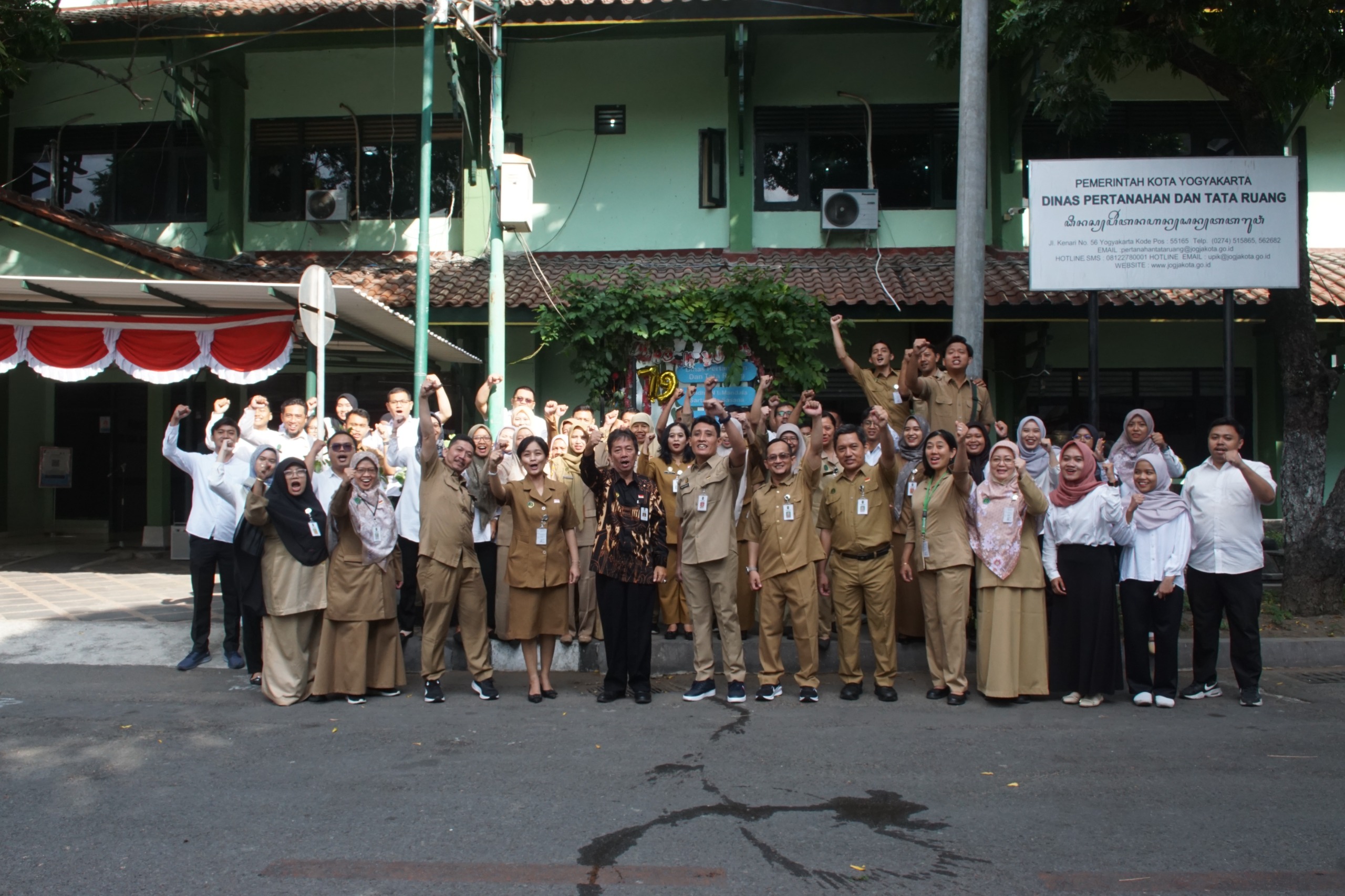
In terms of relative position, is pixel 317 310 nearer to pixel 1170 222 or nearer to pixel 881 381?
pixel 881 381

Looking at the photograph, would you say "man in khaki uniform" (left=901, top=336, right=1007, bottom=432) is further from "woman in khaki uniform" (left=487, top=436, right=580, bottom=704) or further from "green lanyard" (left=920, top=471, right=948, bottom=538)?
"woman in khaki uniform" (left=487, top=436, right=580, bottom=704)

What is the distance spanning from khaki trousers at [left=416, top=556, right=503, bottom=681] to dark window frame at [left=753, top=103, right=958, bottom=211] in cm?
829

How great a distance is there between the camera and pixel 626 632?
6.80 m

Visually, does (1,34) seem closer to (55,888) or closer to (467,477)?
(467,477)

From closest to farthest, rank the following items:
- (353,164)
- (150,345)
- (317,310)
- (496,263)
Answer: (317,310) < (150,345) < (496,263) < (353,164)

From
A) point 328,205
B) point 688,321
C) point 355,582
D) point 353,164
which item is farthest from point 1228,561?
point 353,164

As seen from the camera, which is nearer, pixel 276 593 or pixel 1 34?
pixel 276 593

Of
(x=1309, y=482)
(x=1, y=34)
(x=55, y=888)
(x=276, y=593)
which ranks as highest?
(x=1, y=34)

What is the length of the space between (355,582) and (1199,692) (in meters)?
5.74

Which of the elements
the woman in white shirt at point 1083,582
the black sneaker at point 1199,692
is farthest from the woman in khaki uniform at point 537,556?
the black sneaker at point 1199,692

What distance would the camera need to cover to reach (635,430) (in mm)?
8180

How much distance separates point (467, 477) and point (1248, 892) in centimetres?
499

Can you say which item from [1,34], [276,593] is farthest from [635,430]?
[1,34]

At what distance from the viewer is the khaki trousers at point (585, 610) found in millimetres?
7750
